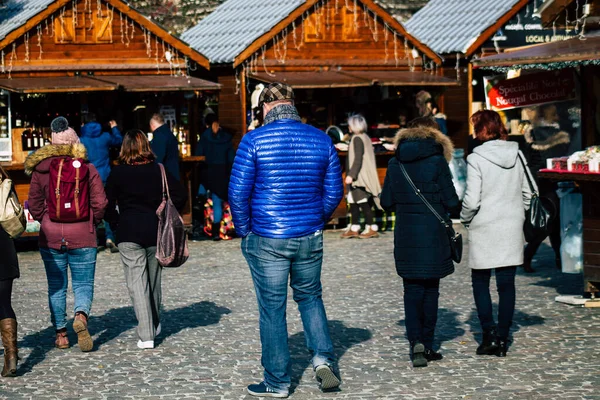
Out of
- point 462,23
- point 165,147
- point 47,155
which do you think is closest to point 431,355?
point 47,155

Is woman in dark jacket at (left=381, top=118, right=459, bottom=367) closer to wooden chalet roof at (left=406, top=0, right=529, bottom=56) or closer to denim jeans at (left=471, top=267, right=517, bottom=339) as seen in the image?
denim jeans at (left=471, top=267, right=517, bottom=339)

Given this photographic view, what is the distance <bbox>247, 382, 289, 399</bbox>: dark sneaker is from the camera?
25.3 ft

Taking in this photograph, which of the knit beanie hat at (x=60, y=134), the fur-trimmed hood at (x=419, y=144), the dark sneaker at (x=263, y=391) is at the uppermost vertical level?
the knit beanie hat at (x=60, y=134)

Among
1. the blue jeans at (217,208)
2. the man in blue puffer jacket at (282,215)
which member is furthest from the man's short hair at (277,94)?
the blue jeans at (217,208)

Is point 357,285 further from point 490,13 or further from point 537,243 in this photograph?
point 490,13

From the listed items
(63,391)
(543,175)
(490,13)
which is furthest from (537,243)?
(490,13)

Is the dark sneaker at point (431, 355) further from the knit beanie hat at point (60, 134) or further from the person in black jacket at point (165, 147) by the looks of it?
the person in black jacket at point (165, 147)

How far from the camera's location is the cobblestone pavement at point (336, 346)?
7.99 metres

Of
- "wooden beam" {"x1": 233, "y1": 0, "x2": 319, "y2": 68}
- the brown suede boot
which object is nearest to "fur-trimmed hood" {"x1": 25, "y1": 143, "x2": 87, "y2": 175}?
the brown suede boot

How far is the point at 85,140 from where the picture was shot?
1644cm

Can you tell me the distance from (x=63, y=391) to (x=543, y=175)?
216 inches

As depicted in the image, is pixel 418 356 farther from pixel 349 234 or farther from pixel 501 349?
pixel 349 234

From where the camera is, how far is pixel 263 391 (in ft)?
25.5

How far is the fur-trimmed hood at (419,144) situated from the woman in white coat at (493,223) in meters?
0.32
